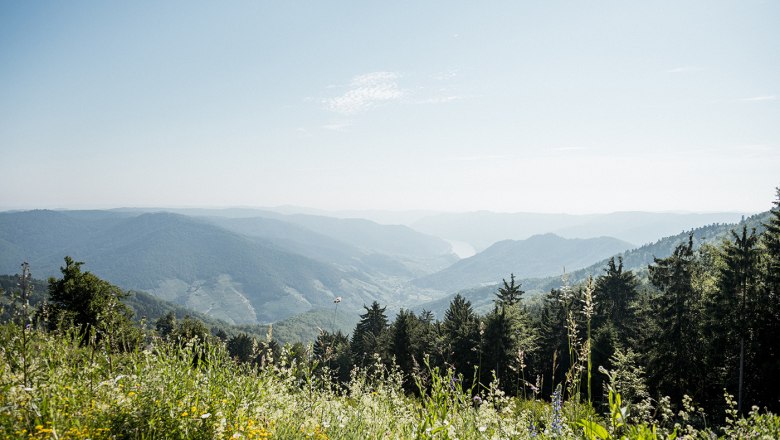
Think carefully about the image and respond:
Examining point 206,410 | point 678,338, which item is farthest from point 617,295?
point 206,410

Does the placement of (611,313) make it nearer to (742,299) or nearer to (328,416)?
(742,299)

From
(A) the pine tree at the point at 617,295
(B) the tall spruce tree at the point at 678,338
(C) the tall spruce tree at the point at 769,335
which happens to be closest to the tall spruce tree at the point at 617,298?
(A) the pine tree at the point at 617,295

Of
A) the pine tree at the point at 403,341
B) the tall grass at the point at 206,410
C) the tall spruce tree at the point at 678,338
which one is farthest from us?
the pine tree at the point at 403,341

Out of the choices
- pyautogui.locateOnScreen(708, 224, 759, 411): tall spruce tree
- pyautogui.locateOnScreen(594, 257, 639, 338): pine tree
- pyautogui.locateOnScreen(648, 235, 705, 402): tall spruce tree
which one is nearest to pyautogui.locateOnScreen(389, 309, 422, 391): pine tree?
pyautogui.locateOnScreen(594, 257, 639, 338): pine tree

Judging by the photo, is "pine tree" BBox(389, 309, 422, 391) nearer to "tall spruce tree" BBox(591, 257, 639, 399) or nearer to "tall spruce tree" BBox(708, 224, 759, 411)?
"tall spruce tree" BBox(591, 257, 639, 399)

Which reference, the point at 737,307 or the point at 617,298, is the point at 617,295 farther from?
the point at 737,307

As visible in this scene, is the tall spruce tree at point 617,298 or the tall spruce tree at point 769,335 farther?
the tall spruce tree at point 617,298

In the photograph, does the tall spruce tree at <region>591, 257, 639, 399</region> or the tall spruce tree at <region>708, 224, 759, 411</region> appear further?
the tall spruce tree at <region>591, 257, 639, 399</region>

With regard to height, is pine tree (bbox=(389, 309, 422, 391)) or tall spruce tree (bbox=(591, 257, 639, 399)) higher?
tall spruce tree (bbox=(591, 257, 639, 399))

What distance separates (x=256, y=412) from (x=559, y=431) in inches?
124

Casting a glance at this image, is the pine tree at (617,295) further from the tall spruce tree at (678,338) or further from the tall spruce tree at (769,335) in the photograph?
the tall spruce tree at (769,335)

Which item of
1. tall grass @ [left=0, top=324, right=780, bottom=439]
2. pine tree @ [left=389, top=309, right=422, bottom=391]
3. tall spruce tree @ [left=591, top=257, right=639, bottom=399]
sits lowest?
pine tree @ [left=389, top=309, right=422, bottom=391]

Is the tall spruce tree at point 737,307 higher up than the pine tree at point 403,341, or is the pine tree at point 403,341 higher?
the tall spruce tree at point 737,307

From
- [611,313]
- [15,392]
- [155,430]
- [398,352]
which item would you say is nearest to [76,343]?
[15,392]
